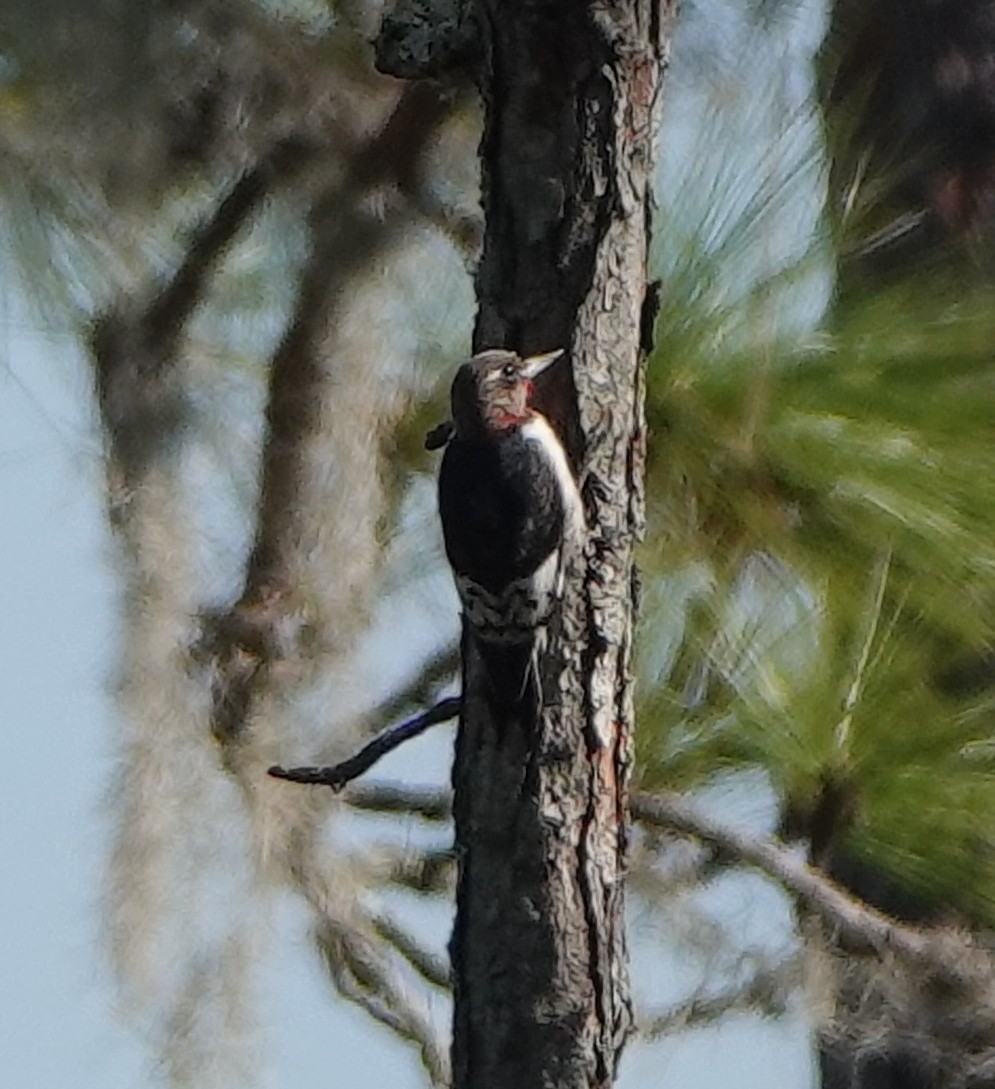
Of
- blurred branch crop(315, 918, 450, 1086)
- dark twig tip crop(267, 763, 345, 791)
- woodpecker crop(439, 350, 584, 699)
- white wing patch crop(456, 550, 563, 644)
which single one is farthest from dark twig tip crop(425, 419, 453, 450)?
blurred branch crop(315, 918, 450, 1086)

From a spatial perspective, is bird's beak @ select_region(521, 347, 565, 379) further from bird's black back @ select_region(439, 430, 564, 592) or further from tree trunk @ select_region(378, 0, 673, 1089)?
bird's black back @ select_region(439, 430, 564, 592)

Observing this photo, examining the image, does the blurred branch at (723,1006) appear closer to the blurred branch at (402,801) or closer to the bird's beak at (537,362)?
the blurred branch at (402,801)

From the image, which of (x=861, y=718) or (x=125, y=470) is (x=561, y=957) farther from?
(x=125, y=470)

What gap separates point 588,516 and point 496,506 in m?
0.25

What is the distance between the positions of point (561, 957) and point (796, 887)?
237 millimetres

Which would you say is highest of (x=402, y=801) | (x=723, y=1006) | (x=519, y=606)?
(x=519, y=606)

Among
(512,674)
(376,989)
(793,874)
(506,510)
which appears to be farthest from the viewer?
(376,989)

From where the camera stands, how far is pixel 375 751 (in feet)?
5.37

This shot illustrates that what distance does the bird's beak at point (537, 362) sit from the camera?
157cm

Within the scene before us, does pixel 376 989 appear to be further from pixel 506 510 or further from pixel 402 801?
pixel 506 510

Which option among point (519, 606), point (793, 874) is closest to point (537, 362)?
point (519, 606)

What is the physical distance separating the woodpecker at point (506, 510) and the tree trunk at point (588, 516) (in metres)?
0.02

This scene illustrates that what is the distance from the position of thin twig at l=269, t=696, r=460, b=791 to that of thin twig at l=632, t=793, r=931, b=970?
163 millimetres

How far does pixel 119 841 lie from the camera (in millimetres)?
1852
